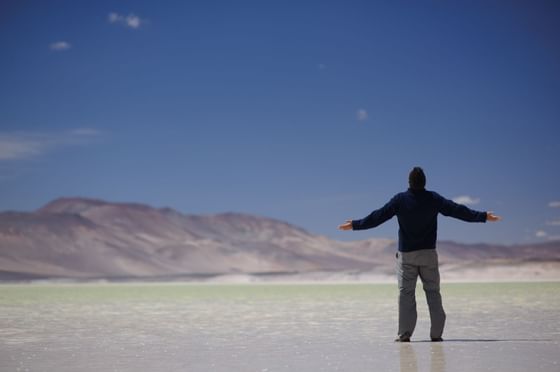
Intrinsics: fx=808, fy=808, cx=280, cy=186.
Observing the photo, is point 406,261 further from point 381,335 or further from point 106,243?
point 106,243

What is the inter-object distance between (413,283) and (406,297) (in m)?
0.18

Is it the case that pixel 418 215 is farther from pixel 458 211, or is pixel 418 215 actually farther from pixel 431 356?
pixel 431 356

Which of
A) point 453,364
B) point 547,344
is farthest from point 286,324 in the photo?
point 453,364

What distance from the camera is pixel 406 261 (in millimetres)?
8992

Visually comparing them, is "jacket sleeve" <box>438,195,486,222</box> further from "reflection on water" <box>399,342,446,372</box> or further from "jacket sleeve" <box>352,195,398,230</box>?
"reflection on water" <box>399,342,446,372</box>

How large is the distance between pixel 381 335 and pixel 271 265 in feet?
443

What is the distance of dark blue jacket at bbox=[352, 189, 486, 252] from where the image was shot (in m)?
9.03

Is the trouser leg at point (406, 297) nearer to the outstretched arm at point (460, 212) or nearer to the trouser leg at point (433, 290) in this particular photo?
the trouser leg at point (433, 290)

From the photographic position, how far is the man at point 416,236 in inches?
354

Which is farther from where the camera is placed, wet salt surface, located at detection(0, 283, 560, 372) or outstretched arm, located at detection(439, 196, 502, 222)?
outstretched arm, located at detection(439, 196, 502, 222)

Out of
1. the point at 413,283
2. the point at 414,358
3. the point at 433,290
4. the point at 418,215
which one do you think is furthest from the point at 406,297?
the point at 414,358

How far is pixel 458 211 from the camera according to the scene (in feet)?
29.8

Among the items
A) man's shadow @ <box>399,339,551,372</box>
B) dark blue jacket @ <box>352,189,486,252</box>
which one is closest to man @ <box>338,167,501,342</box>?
dark blue jacket @ <box>352,189,486,252</box>

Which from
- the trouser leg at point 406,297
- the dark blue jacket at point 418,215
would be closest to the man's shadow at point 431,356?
the trouser leg at point 406,297
